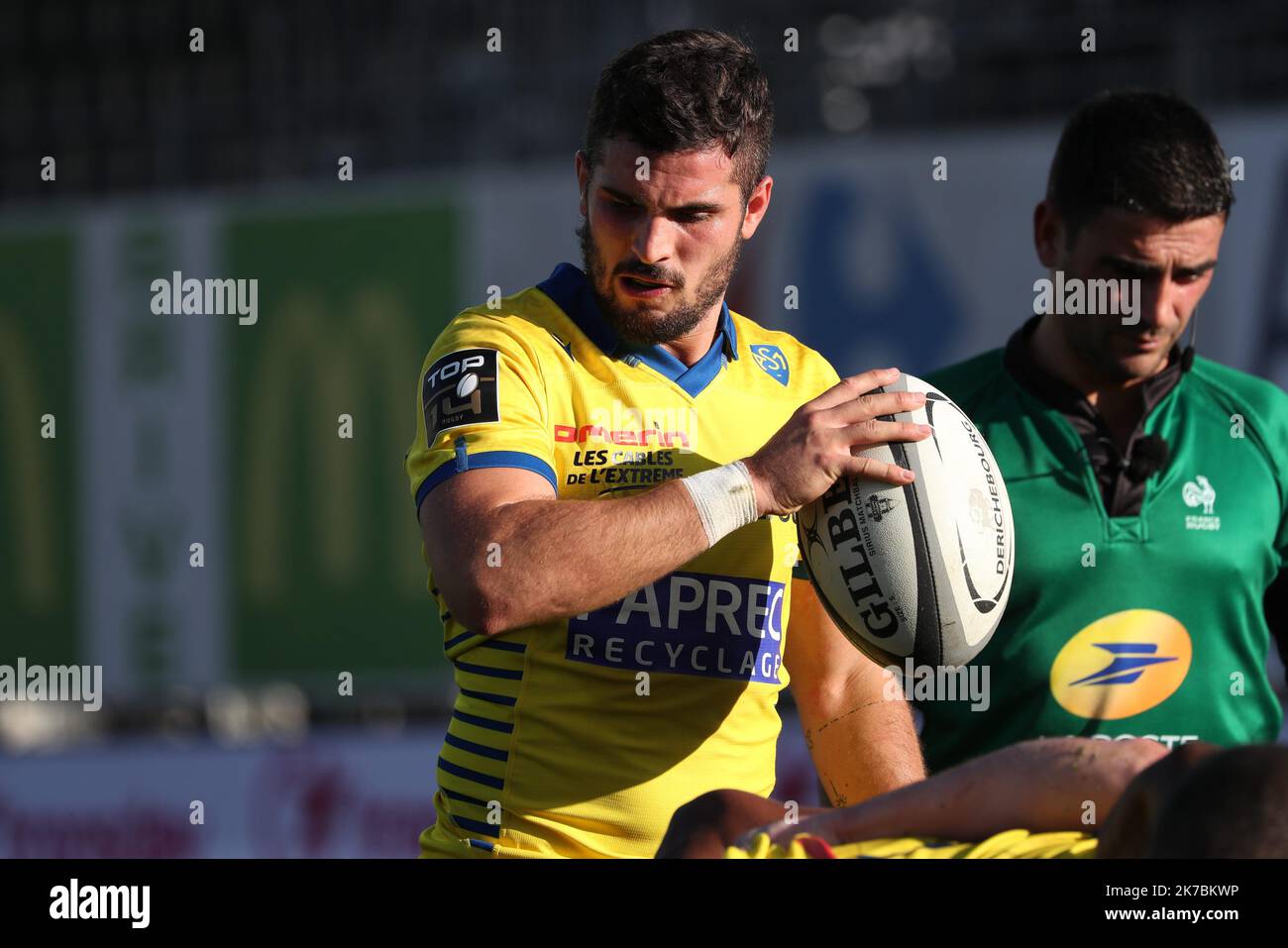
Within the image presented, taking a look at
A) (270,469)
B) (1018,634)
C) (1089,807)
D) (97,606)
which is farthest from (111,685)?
(1089,807)

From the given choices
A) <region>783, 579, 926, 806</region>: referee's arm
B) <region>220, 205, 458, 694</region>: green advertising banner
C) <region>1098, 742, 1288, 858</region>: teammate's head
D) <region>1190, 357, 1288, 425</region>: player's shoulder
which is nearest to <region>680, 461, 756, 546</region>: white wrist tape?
<region>783, 579, 926, 806</region>: referee's arm

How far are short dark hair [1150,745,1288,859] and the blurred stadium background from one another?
18.0ft

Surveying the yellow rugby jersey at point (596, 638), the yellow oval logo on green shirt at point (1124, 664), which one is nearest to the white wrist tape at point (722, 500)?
the yellow rugby jersey at point (596, 638)

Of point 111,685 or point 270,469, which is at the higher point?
point 270,469

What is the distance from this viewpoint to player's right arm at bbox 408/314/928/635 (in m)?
2.81

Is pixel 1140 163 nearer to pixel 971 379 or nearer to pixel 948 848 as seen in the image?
pixel 971 379

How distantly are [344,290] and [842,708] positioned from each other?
20.9 ft

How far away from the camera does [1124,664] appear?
3.74 meters

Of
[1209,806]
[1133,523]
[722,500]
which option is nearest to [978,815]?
[1209,806]

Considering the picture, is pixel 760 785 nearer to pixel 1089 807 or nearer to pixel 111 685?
pixel 1089 807

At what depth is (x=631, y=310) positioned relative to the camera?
3162 millimetres

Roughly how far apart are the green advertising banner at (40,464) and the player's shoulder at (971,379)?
698 cm

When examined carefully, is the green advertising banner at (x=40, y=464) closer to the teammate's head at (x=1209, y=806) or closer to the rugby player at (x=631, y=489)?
the rugby player at (x=631, y=489)

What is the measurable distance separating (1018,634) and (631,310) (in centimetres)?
127
